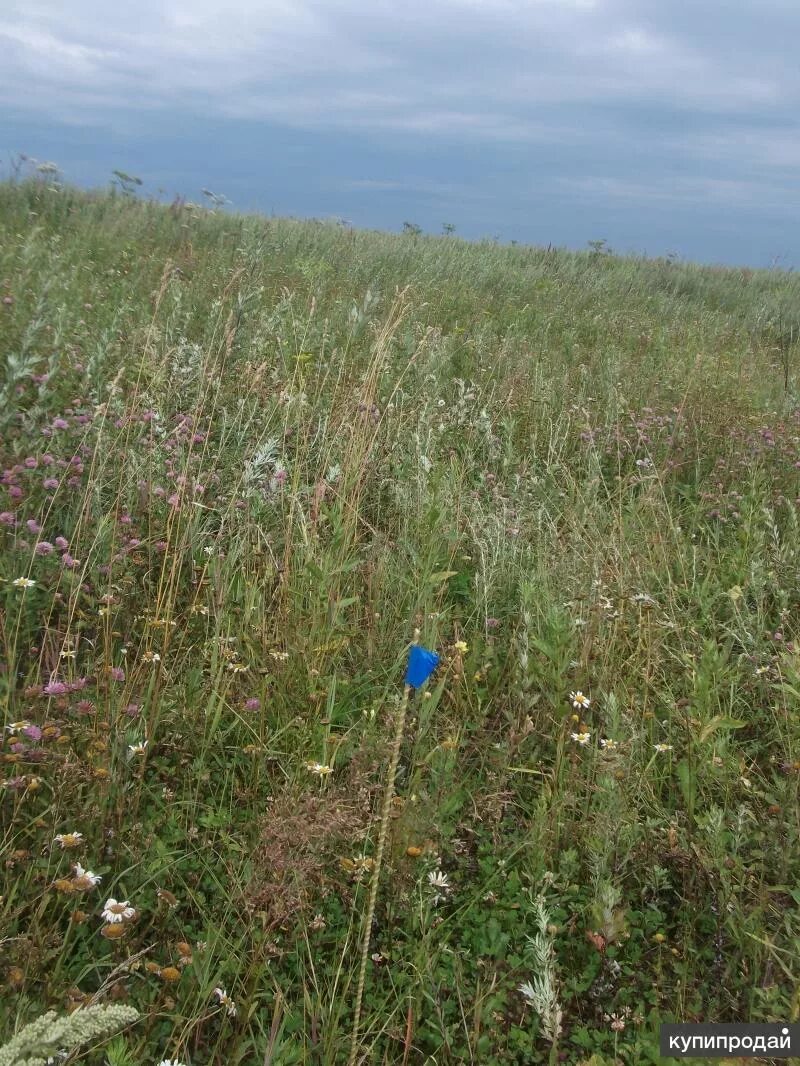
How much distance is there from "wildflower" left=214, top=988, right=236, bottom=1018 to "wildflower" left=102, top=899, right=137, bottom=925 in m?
0.24

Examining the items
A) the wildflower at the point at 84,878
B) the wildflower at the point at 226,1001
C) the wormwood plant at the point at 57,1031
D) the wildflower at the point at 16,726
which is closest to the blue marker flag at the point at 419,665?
the wormwood plant at the point at 57,1031

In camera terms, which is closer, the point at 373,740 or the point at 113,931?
the point at 113,931

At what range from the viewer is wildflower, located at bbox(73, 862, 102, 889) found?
1.73m

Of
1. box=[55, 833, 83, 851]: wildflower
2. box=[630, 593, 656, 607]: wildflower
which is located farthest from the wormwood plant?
box=[630, 593, 656, 607]: wildflower

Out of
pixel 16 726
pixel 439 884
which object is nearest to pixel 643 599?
pixel 439 884

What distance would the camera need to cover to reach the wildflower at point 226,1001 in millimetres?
1610

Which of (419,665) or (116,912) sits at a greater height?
(419,665)

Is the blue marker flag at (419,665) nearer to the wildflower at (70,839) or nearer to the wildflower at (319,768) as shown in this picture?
the wildflower at (319,768)

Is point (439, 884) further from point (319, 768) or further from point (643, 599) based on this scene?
point (643, 599)

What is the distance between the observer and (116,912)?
5.70 ft

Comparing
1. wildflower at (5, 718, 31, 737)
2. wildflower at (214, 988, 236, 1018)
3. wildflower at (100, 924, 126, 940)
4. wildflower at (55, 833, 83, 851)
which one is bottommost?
wildflower at (214, 988, 236, 1018)

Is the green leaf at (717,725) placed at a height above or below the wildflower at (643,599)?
below

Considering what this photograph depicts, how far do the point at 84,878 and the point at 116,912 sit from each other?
0.32 feet

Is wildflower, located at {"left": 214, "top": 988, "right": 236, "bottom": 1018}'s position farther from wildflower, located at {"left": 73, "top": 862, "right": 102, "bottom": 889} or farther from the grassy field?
wildflower, located at {"left": 73, "top": 862, "right": 102, "bottom": 889}
